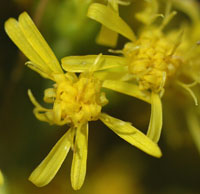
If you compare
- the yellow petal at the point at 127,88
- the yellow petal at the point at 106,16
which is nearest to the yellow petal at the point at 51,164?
the yellow petal at the point at 127,88

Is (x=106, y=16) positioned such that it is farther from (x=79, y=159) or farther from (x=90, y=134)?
(x=90, y=134)

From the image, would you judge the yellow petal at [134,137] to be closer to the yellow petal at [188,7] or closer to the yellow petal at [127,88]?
the yellow petal at [127,88]

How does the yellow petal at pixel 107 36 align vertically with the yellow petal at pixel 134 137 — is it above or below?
above

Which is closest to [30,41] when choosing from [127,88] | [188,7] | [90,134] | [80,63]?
[80,63]

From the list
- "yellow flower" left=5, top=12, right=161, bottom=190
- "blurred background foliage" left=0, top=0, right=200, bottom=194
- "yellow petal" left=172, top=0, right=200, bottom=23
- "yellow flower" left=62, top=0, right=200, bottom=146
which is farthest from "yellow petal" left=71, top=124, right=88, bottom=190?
"yellow petal" left=172, top=0, right=200, bottom=23

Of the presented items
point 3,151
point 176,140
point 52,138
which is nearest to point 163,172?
point 176,140
